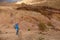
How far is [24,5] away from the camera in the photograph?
604 inches

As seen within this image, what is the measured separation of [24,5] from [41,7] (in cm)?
105

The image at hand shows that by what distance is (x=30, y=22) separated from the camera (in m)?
14.2

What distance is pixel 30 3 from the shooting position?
15.9 metres

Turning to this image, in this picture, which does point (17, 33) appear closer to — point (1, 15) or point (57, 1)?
point (1, 15)

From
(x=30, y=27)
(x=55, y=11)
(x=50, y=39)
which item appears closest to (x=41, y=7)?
(x=55, y=11)

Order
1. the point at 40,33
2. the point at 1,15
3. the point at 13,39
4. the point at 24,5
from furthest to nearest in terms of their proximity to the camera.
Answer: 1. the point at 24,5
2. the point at 1,15
3. the point at 40,33
4. the point at 13,39

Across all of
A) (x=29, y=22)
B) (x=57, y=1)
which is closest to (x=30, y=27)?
(x=29, y=22)

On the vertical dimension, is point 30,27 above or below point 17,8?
below

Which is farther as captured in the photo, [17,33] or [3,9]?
[3,9]

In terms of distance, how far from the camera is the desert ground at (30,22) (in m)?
12.9

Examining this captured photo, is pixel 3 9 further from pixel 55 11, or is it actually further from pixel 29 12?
pixel 55 11

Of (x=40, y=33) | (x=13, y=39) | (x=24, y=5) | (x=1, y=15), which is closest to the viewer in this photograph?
(x=13, y=39)

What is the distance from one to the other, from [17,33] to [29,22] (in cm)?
185

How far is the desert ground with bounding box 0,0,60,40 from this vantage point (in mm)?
12906
